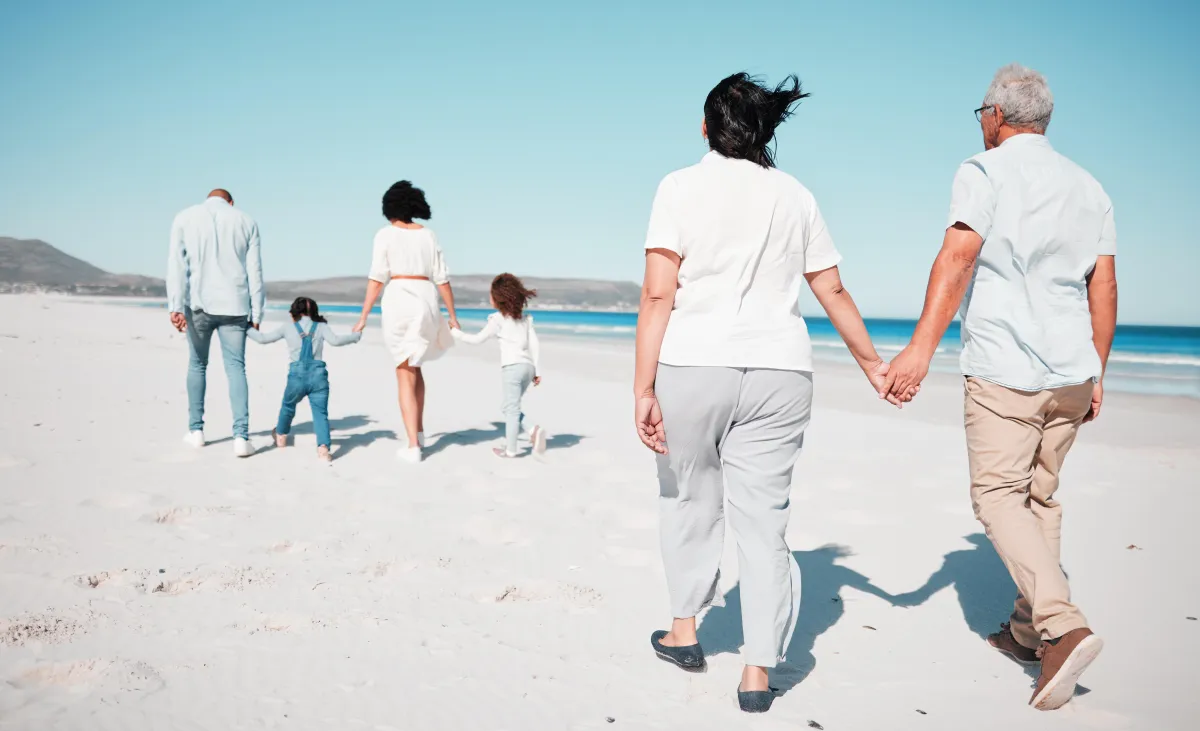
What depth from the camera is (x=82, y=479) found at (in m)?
4.54

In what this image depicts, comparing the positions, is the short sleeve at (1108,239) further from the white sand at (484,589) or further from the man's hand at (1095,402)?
the white sand at (484,589)

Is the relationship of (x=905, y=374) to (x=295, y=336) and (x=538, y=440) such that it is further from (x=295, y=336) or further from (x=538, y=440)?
(x=295, y=336)

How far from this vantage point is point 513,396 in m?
6.05

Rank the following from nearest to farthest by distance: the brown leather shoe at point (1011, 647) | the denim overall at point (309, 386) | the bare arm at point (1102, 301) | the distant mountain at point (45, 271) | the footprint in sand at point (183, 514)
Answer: the bare arm at point (1102, 301) → the brown leather shoe at point (1011, 647) → the footprint in sand at point (183, 514) → the denim overall at point (309, 386) → the distant mountain at point (45, 271)

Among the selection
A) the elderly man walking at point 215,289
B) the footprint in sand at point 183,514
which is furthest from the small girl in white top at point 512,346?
the footprint in sand at point 183,514

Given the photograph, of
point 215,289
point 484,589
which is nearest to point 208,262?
point 215,289

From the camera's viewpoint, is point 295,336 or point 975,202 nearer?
point 975,202

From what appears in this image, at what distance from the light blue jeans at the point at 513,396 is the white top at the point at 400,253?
1.02 m

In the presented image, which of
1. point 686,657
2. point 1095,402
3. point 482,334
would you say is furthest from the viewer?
point 482,334

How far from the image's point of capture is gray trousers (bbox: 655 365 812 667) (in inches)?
90.0

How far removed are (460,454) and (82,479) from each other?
2.51 m

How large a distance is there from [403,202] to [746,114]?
155 inches

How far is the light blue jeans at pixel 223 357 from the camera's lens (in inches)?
219

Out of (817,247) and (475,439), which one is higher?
(817,247)
